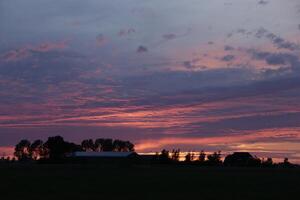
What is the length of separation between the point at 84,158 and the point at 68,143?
9.21 meters

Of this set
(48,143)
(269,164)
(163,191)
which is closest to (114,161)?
(48,143)

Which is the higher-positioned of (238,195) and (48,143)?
(48,143)

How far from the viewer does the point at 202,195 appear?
33719 mm

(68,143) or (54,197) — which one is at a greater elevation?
(68,143)

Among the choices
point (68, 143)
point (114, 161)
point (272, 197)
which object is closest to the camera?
point (272, 197)

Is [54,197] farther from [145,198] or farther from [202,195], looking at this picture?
[202,195]

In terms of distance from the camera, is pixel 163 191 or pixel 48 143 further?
pixel 48 143

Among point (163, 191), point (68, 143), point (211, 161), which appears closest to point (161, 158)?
point (211, 161)

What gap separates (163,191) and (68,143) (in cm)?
11811

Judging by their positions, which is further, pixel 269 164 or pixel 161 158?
pixel 161 158

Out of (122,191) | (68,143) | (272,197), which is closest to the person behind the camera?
(272,197)

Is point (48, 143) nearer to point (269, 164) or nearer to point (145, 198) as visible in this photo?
point (269, 164)

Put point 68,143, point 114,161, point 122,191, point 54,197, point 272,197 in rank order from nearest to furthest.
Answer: point 54,197
point 272,197
point 122,191
point 114,161
point 68,143

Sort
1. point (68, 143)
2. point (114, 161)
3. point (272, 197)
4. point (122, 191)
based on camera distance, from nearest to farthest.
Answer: point (272, 197) < point (122, 191) < point (114, 161) < point (68, 143)
